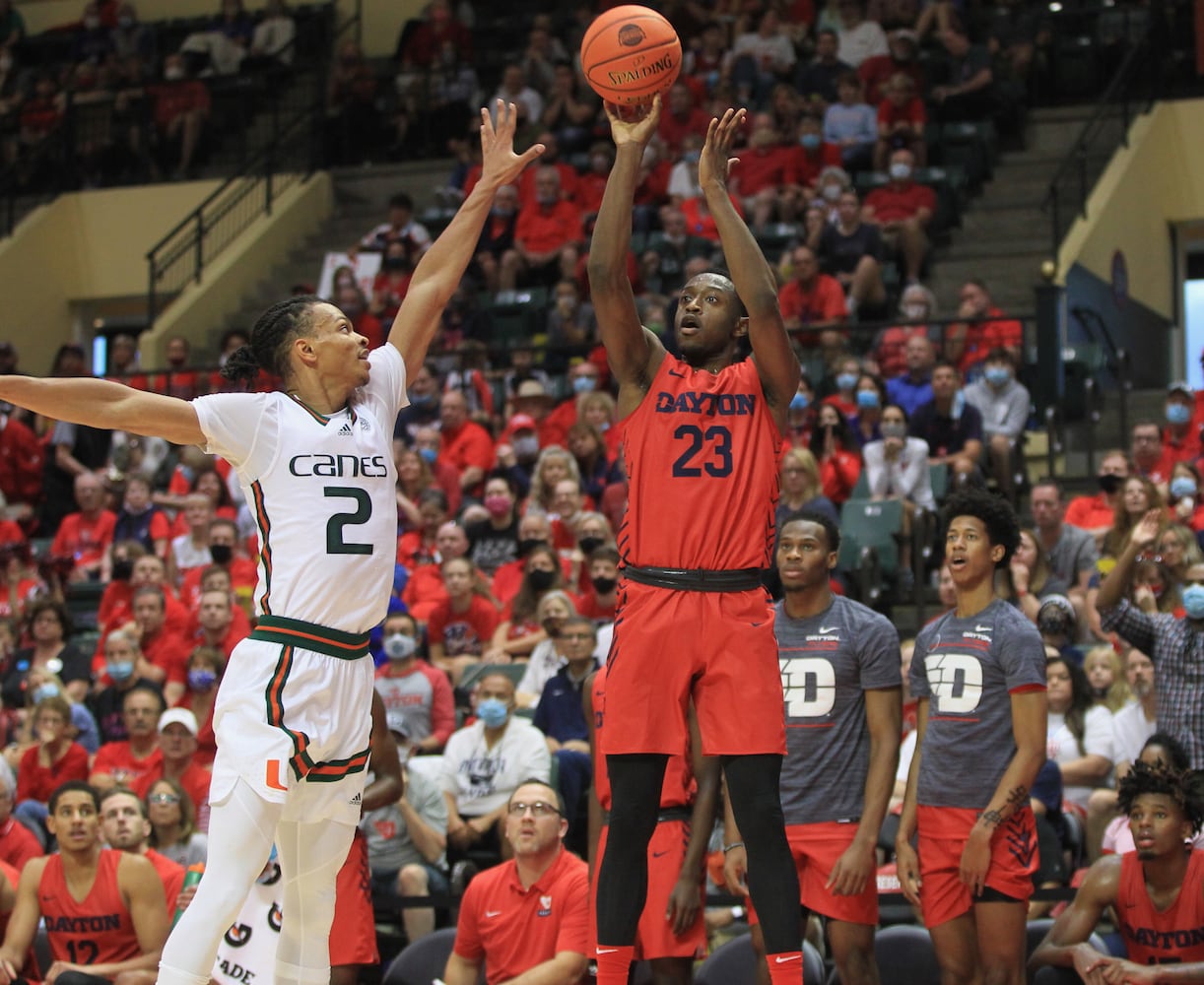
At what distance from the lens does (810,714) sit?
6477mm

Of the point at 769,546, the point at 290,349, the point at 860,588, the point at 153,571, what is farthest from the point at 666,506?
the point at 153,571

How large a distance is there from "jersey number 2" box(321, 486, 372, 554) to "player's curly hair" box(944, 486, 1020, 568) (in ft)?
8.62

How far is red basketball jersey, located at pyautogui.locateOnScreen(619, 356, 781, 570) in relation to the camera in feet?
17.1

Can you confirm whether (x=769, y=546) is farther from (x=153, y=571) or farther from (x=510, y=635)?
(x=153, y=571)

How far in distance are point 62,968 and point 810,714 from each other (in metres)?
3.96

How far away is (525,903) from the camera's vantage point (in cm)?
774

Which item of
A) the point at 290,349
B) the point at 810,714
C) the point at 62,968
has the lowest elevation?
the point at 62,968

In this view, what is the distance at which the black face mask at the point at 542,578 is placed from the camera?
1112 cm

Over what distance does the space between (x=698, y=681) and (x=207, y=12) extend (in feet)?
63.5

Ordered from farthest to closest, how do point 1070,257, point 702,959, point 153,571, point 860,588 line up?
point 1070,257
point 153,571
point 860,588
point 702,959

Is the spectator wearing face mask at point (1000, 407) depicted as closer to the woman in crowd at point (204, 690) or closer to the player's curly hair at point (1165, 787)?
the player's curly hair at point (1165, 787)

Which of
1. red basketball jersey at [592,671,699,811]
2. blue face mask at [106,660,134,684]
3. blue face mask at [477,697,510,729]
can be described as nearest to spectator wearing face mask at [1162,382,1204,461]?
blue face mask at [477,697,510,729]

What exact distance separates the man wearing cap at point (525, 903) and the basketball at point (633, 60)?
3.50m

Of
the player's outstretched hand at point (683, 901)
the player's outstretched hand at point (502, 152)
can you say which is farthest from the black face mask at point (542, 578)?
the player's outstretched hand at point (502, 152)
